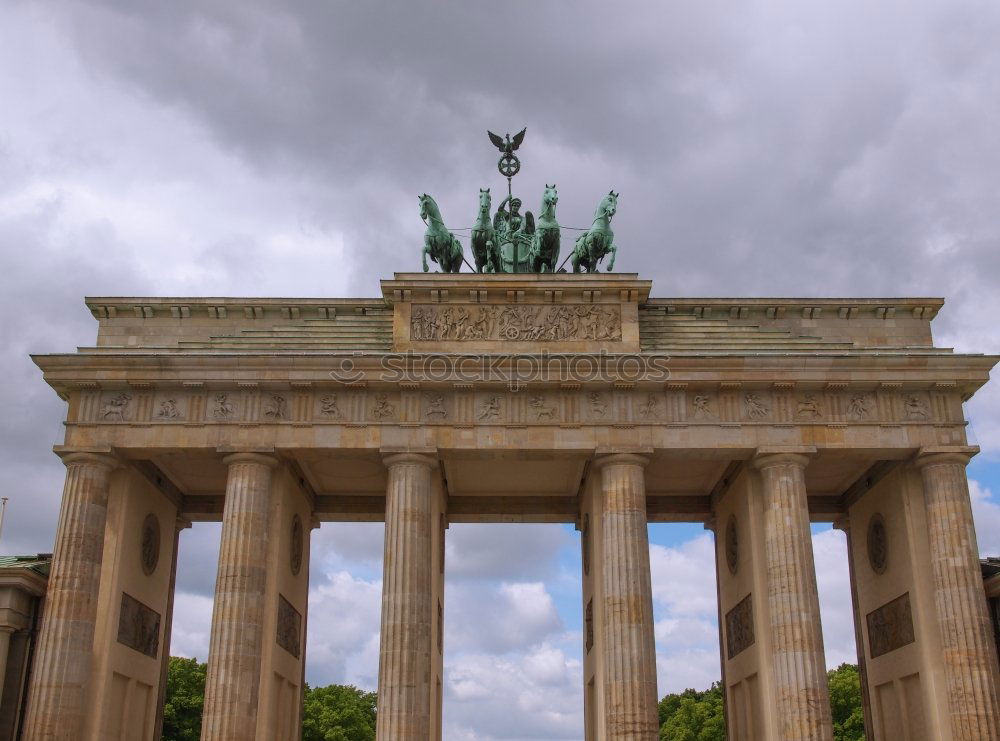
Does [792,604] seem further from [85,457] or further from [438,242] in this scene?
[85,457]

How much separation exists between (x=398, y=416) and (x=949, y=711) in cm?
1751

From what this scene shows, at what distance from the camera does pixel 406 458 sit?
29422 mm

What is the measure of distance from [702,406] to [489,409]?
6375 mm

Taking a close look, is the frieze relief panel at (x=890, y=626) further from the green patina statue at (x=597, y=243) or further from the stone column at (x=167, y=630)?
the stone column at (x=167, y=630)

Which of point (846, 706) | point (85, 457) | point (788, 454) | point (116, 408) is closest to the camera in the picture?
point (85, 457)

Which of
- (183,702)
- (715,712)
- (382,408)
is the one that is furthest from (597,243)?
(715,712)

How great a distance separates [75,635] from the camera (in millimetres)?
27766

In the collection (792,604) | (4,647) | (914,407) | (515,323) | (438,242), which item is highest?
(438,242)

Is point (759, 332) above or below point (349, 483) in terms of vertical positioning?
above

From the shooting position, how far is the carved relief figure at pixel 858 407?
30062 millimetres

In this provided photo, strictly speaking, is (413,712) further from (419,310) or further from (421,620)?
(419,310)

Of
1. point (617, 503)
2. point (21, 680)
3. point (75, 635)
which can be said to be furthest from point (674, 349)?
point (21, 680)

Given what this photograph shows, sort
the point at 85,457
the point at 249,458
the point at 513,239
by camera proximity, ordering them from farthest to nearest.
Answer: the point at 513,239
the point at 249,458
the point at 85,457

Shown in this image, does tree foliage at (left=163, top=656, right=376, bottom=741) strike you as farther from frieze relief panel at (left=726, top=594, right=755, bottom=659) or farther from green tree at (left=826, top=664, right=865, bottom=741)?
frieze relief panel at (left=726, top=594, right=755, bottom=659)
